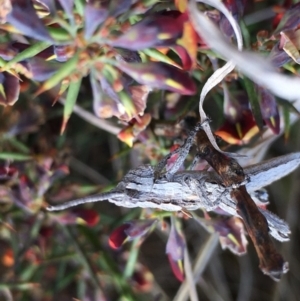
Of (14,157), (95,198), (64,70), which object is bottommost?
(14,157)

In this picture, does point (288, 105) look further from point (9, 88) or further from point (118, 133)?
point (9, 88)

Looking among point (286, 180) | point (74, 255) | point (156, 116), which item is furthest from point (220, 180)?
point (286, 180)

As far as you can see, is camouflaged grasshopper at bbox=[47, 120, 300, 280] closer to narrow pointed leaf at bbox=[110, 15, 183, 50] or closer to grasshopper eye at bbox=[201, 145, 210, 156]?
grasshopper eye at bbox=[201, 145, 210, 156]

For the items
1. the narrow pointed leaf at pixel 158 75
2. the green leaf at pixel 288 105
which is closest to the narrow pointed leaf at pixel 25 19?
the narrow pointed leaf at pixel 158 75

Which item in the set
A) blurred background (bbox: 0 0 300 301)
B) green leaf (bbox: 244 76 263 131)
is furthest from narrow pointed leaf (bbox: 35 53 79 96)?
green leaf (bbox: 244 76 263 131)

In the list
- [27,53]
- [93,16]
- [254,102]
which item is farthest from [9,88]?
[254,102]

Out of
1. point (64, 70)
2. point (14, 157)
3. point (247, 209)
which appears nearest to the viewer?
point (247, 209)

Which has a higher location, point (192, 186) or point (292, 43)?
point (292, 43)

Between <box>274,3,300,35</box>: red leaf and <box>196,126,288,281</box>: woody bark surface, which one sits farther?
<box>274,3,300,35</box>: red leaf
